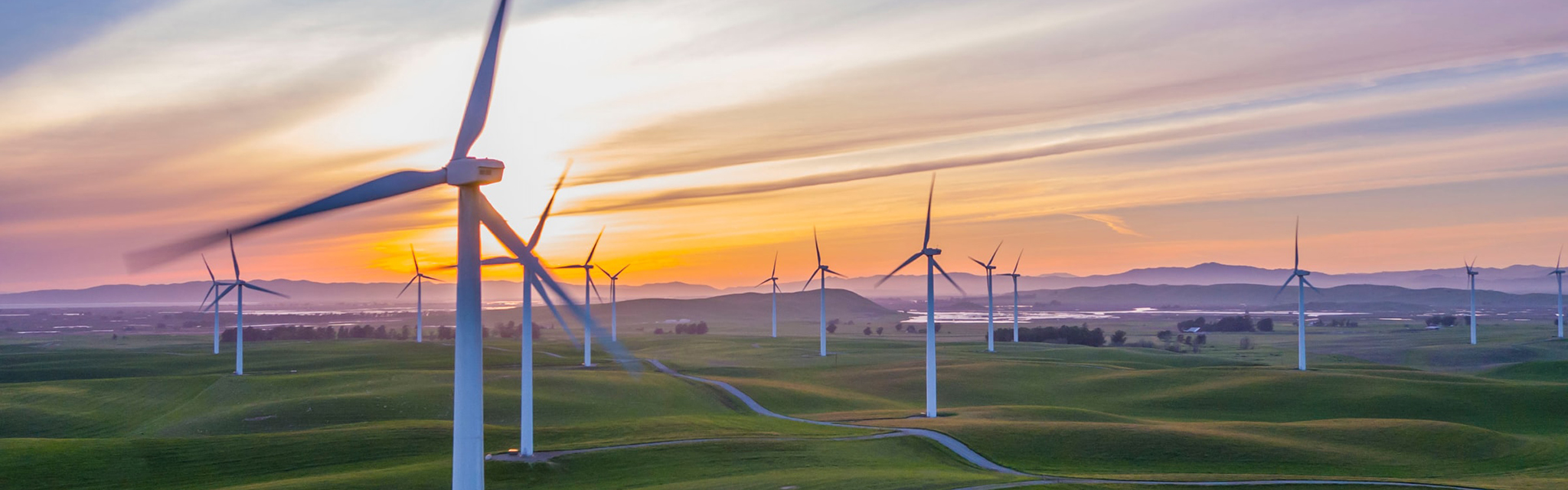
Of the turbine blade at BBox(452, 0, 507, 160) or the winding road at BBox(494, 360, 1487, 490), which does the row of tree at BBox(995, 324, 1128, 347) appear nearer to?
the winding road at BBox(494, 360, 1487, 490)

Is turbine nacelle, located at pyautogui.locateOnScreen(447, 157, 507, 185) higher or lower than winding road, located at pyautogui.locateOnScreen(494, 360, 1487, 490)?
higher

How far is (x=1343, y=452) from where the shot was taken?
59781 millimetres

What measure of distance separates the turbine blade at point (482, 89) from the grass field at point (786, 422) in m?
21.8

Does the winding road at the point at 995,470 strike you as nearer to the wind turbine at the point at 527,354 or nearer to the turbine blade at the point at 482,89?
the wind turbine at the point at 527,354

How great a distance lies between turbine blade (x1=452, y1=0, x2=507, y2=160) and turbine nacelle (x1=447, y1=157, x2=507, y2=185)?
1.85 m

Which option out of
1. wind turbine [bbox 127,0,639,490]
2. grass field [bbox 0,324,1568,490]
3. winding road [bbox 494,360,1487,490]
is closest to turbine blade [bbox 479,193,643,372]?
wind turbine [bbox 127,0,639,490]

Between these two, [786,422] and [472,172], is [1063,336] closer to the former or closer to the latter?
[786,422]

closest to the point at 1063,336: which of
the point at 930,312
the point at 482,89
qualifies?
the point at 930,312

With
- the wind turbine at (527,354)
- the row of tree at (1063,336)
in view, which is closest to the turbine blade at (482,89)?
the wind turbine at (527,354)

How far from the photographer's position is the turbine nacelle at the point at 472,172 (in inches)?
1142

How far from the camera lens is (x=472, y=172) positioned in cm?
2900

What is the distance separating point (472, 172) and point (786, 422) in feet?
160

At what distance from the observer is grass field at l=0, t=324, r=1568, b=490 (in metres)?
52.4

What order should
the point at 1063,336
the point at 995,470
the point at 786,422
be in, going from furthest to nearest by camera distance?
the point at 1063,336 → the point at 786,422 → the point at 995,470
